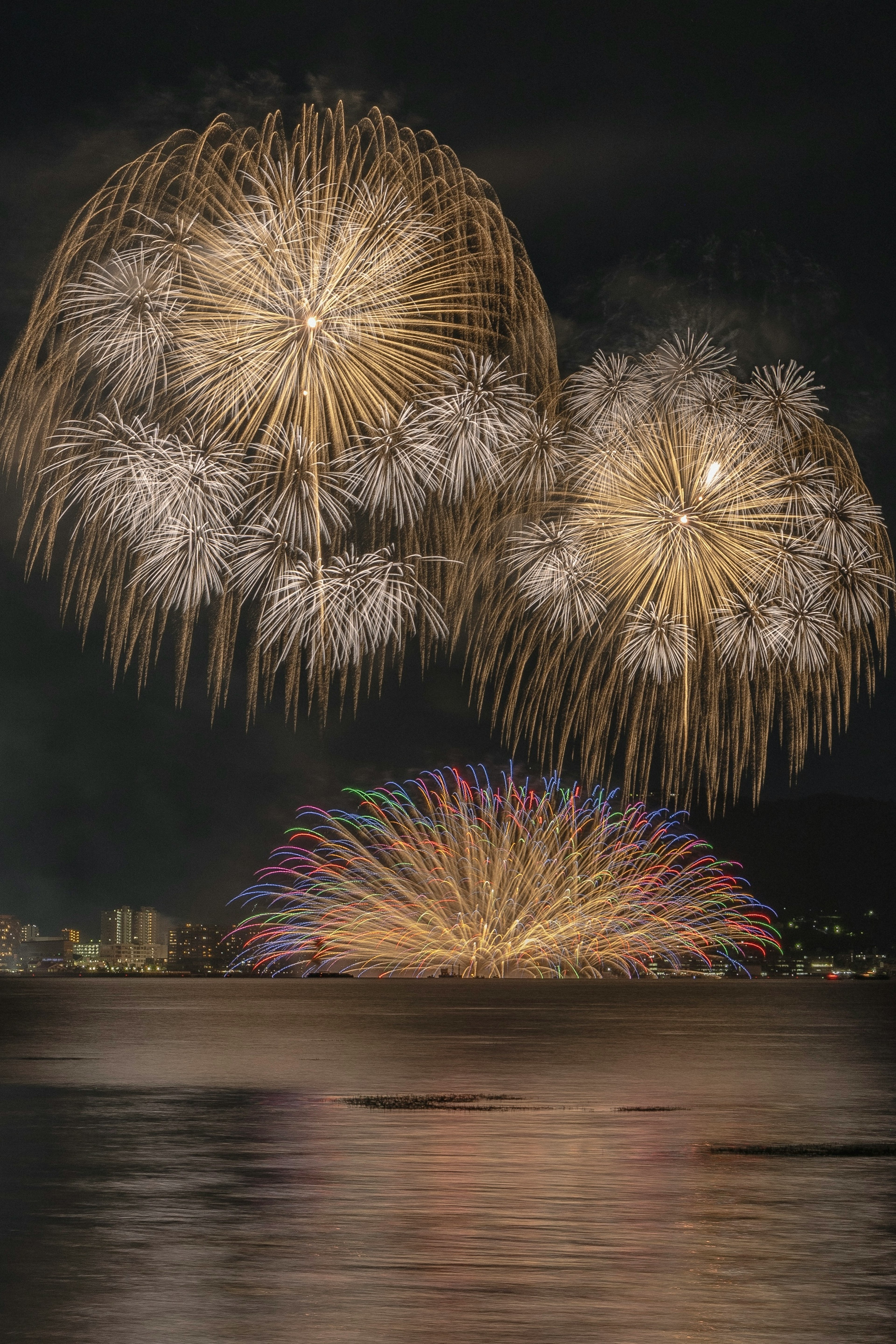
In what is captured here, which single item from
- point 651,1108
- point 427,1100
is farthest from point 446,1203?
point 427,1100

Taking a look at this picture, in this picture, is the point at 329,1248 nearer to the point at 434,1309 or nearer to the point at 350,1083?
the point at 434,1309

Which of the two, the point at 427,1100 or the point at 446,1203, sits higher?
the point at 446,1203

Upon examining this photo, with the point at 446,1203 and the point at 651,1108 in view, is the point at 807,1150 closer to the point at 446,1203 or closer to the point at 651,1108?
the point at 651,1108

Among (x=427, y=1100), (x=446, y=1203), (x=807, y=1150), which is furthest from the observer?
(x=427, y=1100)

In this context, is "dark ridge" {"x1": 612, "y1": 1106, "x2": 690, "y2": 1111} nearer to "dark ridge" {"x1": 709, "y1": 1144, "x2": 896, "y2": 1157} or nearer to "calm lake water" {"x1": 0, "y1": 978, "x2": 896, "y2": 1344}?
"calm lake water" {"x1": 0, "y1": 978, "x2": 896, "y2": 1344}

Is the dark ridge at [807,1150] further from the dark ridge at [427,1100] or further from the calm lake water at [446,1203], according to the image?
the dark ridge at [427,1100]

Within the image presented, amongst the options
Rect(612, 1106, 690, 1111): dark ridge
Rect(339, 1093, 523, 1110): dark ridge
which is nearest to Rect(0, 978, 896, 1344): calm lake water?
Rect(612, 1106, 690, 1111): dark ridge

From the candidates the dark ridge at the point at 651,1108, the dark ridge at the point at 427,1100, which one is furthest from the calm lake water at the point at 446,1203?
the dark ridge at the point at 427,1100
